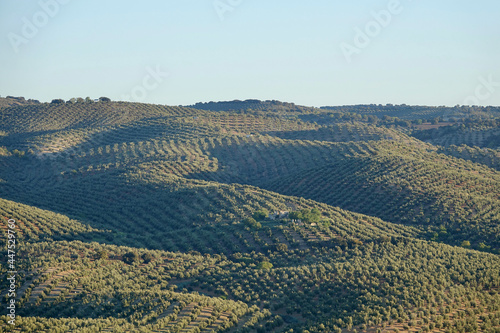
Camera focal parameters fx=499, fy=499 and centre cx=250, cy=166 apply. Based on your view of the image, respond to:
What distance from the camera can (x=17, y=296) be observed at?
123 ft

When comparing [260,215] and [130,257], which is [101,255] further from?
[260,215]

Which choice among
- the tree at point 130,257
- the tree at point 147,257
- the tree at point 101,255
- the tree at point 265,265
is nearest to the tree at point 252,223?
the tree at point 265,265

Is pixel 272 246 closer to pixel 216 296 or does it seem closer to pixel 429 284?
pixel 216 296

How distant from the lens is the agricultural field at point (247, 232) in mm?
35250

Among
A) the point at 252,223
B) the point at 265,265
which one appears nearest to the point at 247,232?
the point at 252,223

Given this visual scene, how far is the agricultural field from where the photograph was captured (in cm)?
3525

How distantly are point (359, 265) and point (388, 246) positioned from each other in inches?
366

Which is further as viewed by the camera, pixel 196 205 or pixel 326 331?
pixel 196 205

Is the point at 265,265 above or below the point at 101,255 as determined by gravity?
below

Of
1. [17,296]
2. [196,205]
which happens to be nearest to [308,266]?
[17,296]

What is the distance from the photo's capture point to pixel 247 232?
5925 centimetres

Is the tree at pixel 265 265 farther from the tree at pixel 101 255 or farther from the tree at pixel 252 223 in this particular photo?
the tree at pixel 101 255

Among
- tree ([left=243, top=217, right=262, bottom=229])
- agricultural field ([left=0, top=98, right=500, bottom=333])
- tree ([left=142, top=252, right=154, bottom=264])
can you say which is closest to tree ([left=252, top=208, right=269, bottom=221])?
Answer: agricultural field ([left=0, top=98, right=500, bottom=333])

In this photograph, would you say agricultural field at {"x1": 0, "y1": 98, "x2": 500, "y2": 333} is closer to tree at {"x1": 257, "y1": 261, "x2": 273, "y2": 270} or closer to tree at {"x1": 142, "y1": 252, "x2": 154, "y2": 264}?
tree at {"x1": 142, "y1": 252, "x2": 154, "y2": 264}
